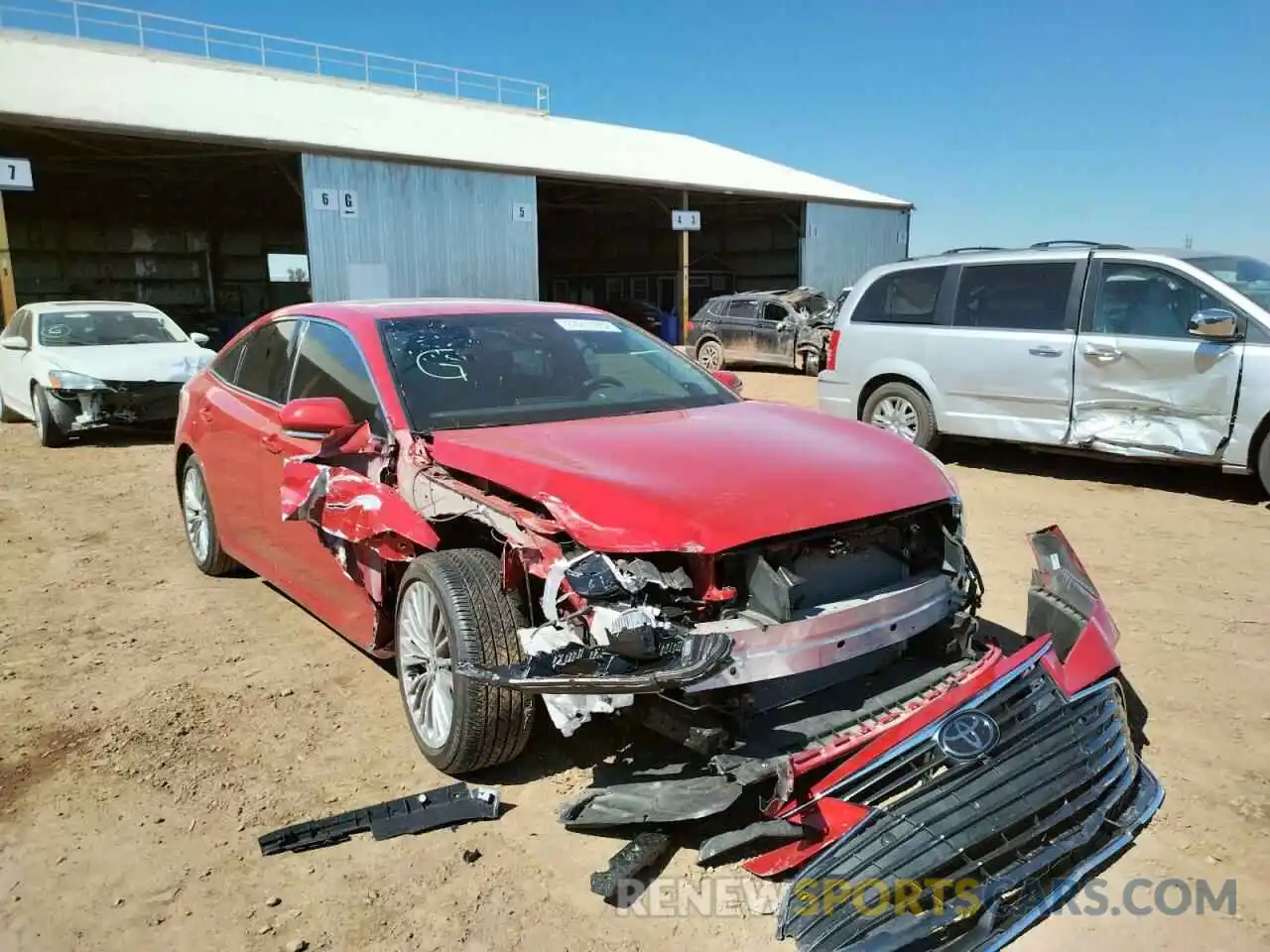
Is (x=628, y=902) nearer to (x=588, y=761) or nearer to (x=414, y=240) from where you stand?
(x=588, y=761)

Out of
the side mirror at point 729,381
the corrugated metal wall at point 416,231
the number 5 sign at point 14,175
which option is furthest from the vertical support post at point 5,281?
the side mirror at point 729,381

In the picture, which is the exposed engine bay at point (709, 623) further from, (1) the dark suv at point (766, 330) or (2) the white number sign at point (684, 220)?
(2) the white number sign at point (684, 220)

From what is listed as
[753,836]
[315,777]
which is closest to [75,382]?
[315,777]

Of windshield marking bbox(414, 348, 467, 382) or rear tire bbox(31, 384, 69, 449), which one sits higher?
windshield marking bbox(414, 348, 467, 382)

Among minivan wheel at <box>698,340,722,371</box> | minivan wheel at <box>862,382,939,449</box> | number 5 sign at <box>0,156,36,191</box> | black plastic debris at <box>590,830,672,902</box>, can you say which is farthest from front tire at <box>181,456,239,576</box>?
minivan wheel at <box>698,340,722,371</box>

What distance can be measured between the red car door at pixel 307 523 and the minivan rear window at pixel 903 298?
6065mm

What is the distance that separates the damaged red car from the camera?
8.46ft

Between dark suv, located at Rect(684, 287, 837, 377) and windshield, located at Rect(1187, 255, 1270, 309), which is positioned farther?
dark suv, located at Rect(684, 287, 837, 377)

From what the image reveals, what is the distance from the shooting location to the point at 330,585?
13.4 ft

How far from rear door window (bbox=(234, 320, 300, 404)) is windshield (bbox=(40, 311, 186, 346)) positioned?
24.3 ft

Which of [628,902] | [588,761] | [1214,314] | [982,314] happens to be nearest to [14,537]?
[588,761]

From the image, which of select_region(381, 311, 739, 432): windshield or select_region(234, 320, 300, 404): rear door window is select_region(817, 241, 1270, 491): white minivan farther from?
select_region(234, 320, 300, 404): rear door window

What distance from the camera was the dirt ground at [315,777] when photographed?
8.50ft

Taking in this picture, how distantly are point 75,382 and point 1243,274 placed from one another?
11113mm
